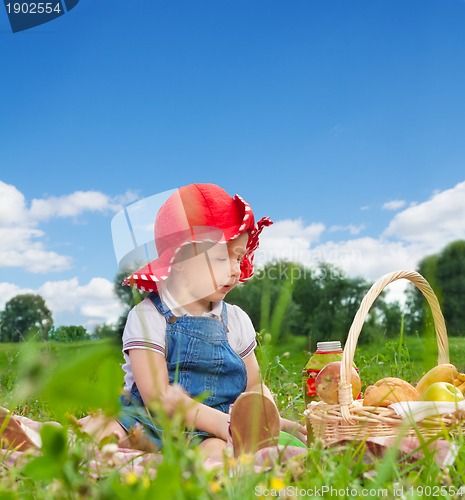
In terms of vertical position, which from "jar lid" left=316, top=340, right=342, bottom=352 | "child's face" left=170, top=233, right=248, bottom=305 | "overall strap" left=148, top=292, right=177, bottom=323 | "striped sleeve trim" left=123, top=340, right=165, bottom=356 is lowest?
"jar lid" left=316, top=340, right=342, bottom=352

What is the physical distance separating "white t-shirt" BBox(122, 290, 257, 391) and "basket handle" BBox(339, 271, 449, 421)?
2.19 feet

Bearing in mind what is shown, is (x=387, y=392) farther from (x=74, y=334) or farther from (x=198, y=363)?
(x=74, y=334)

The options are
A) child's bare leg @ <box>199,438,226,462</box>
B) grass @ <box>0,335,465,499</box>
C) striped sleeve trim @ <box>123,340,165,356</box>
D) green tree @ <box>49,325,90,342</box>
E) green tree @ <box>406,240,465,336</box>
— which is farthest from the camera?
green tree @ <box>406,240,465,336</box>

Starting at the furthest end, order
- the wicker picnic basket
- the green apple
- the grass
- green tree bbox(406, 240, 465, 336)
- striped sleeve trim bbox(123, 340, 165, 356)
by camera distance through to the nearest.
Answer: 1. green tree bbox(406, 240, 465, 336)
2. striped sleeve trim bbox(123, 340, 165, 356)
3. the green apple
4. the wicker picnic basket
5. the grass

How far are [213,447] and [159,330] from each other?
465 millimetres

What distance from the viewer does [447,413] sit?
1.70m

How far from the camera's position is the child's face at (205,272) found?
91.4 inches

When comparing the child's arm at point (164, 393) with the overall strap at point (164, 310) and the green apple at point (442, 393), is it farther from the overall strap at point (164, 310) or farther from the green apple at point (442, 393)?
the green apple at point (442, 393)

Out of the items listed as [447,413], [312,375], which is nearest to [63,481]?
[447,413]

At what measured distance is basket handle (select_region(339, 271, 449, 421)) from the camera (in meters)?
1.77

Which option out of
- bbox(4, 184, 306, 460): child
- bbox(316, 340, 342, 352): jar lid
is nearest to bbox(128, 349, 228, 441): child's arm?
bbox(4, 184, 306, 460): child

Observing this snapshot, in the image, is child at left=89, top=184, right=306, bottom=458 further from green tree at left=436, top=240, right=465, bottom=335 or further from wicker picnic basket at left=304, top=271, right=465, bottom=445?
green tree at left=436, top=240, right=465, bottom=335

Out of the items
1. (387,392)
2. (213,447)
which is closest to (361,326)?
(387,392)

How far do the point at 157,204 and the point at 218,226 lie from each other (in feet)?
0.92
